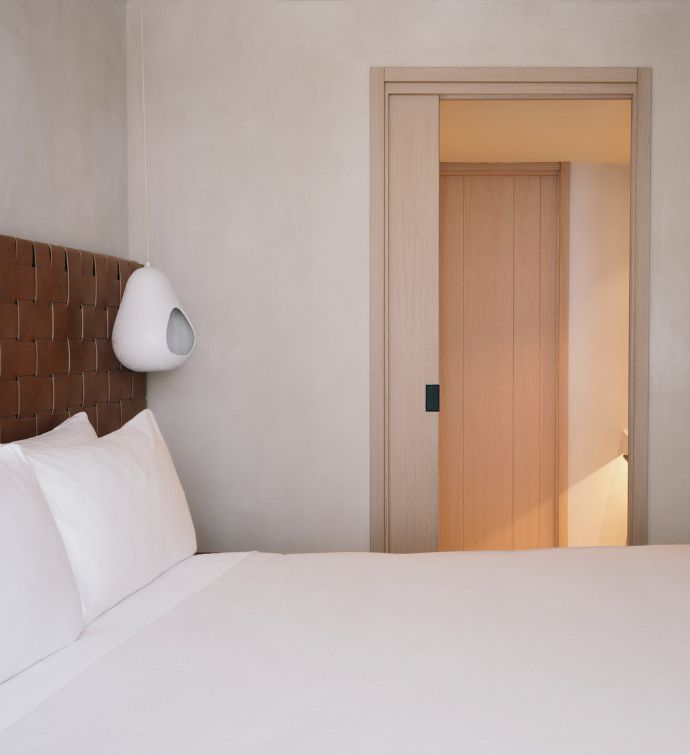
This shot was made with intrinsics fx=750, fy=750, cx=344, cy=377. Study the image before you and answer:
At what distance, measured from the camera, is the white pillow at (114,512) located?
147 centimetres

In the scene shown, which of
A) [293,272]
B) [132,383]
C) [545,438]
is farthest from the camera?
[545,438]

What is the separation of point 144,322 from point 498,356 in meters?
2.10

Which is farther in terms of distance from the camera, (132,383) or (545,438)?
(545,438)

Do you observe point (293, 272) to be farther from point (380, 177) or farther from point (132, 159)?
point (132, 159)

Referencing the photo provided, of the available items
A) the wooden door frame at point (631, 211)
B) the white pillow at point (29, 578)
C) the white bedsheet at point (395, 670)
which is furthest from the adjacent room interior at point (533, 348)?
the white pillow at point (29, 578)

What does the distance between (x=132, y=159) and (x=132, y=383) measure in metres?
0.85

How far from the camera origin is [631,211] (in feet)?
9.24

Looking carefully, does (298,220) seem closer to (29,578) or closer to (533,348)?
(533,348)

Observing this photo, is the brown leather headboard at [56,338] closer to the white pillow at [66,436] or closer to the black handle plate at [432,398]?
the white pillow at [66,436]

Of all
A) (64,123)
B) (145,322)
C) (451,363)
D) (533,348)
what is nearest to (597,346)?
(533,348)

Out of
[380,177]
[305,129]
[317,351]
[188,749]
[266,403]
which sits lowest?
[188,749]

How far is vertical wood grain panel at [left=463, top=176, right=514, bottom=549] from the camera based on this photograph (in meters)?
3.82

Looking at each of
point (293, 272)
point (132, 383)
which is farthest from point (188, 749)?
point (293, 272)

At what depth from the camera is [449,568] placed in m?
1.81
